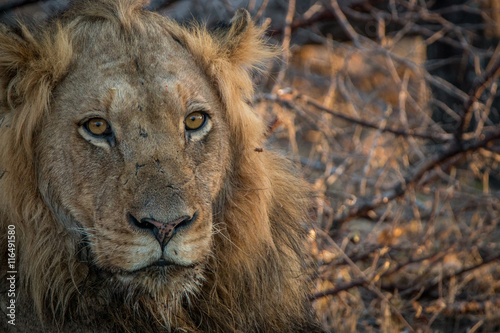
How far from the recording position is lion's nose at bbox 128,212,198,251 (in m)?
2.22

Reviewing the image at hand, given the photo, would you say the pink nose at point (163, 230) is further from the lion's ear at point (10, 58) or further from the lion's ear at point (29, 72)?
the lion's ear at point (10, 58)

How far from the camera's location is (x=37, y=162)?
257cm

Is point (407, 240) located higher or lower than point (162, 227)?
lower

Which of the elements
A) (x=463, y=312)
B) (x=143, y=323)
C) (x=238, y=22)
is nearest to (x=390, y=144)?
(x=463, y=312)

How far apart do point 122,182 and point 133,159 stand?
0.34ft

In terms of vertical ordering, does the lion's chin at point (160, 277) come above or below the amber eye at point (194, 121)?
below

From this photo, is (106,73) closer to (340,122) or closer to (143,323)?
(143,323)

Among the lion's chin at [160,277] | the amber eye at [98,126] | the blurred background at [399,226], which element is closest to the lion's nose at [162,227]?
the lion's chin at [160,277]

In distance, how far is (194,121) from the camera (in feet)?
8.63

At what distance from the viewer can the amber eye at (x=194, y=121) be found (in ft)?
8.57

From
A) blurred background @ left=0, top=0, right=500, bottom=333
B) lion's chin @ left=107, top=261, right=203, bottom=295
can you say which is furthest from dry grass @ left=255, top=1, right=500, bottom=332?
lion's chin @ left=107, top=261, right=203, bottom=295

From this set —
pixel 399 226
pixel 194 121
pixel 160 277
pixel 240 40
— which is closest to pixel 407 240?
pixel 399 226

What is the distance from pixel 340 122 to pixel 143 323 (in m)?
7.38

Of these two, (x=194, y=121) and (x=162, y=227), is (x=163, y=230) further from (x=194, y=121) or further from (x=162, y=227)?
(x=194, y=121)
